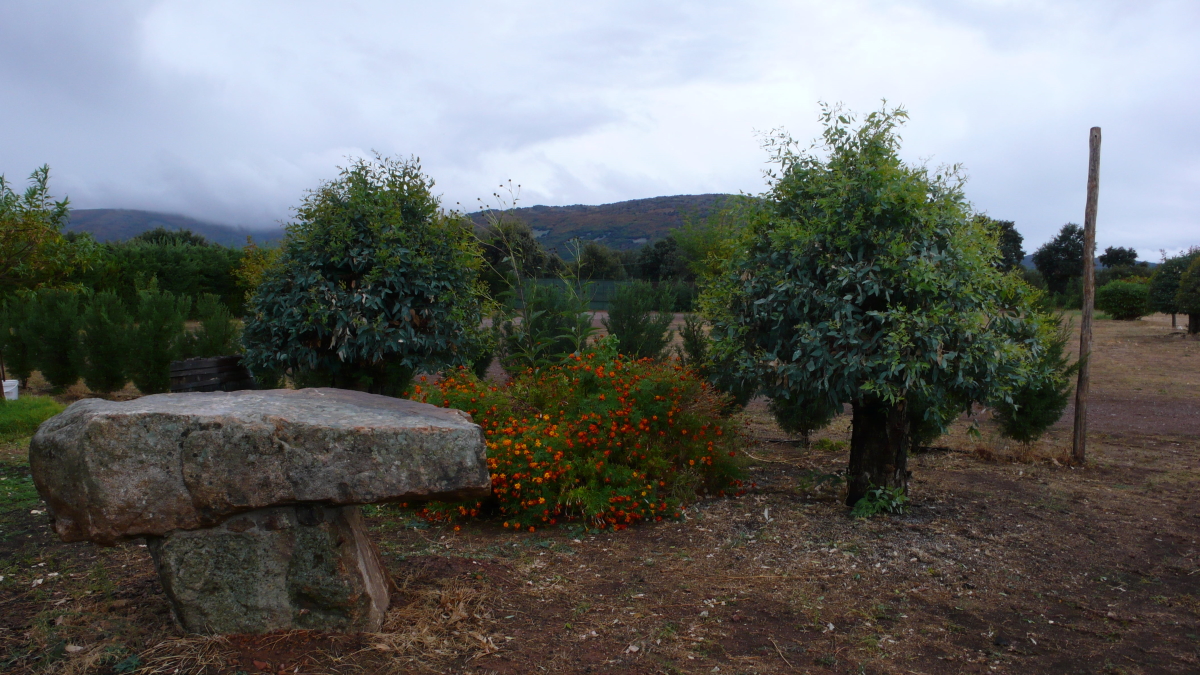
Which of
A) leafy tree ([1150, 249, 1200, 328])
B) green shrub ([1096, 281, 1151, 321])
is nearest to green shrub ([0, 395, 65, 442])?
leafy tree ([1150, 249, 1200, 328])

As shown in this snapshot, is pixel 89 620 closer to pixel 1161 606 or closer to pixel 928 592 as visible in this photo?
pixel 928 592

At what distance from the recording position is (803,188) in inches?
209

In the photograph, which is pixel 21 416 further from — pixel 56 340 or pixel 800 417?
pixel 800 417

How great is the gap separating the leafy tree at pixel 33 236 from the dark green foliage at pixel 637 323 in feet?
21.7

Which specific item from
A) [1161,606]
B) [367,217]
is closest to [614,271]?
[367,217]

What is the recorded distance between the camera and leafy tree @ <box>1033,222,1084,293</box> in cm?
4412

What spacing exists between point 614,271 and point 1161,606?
41.9m

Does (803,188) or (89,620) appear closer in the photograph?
(89,620)

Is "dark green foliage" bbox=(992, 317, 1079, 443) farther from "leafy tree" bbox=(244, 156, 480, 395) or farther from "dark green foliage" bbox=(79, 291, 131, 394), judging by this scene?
"dark green foliage" bbox=(79, 291, 131, 394)

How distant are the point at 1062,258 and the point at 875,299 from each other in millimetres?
47274

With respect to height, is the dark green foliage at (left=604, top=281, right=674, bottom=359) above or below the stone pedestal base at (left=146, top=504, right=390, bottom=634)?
above

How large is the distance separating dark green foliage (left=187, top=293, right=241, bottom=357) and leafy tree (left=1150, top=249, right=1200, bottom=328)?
77.6 feet

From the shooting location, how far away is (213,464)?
119 inches

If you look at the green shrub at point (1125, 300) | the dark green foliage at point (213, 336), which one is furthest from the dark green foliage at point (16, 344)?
the green shrub at point (1125, 300)
